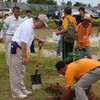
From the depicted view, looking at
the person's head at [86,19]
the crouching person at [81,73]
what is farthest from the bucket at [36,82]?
the person's head at [86,19]

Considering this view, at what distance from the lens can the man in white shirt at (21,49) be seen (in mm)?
5211

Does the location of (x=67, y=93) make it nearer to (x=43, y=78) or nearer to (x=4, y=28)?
(x=43, y=78)

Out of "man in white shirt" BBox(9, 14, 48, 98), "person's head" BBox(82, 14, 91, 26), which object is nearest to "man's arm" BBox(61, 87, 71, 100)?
"man in white shirt" BBox(9, 14, 48, 98)

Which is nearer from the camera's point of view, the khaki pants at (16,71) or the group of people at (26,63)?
the group of people at (26,63)

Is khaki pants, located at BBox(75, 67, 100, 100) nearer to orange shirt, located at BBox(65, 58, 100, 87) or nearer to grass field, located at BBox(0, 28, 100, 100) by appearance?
orange shirt, located at BBox(65, 58, 100, 87)

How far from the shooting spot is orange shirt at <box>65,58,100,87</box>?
15.1 feet

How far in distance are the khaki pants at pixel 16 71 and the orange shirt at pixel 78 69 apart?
1186 millimetres

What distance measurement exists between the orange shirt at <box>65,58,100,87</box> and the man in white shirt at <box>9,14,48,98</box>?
96cm

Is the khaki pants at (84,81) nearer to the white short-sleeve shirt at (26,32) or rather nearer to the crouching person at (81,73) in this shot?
the crouching person at (81,73)

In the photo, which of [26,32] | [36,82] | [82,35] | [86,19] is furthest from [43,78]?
[26,32]

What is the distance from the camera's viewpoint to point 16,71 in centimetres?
557

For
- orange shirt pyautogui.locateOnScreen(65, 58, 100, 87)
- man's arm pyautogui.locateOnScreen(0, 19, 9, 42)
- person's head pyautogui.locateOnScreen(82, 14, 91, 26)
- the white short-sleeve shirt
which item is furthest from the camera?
man's arm pyautogui.locateOnScreen(0, 19, 9, 42)

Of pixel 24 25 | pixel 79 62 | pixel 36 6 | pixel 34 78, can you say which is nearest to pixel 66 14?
pixel 34 78

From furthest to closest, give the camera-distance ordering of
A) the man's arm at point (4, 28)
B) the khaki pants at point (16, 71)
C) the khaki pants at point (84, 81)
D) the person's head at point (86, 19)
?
the man's arm at point (4, 28) < the person's head at point (86, 19) < the khaki pants at point (16, 71) < the khaki pants at point (84, 81)
